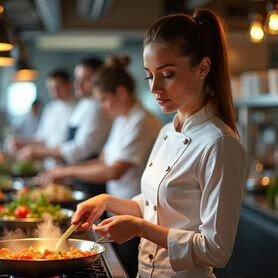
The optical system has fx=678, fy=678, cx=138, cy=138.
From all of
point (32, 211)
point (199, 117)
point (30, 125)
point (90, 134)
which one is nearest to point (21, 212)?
point (32, 211)

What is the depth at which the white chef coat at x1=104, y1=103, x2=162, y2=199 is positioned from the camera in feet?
12.6

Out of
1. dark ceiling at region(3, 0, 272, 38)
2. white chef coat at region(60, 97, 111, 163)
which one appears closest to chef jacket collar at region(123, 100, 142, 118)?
white chef coat at region(60, 97, 111, 163)

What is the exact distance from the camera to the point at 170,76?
2023 mm

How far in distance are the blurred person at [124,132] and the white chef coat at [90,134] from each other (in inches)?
38.1

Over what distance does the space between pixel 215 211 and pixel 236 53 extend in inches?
243

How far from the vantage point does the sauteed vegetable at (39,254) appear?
1.93 meters

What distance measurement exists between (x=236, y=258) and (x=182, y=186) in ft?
9.92

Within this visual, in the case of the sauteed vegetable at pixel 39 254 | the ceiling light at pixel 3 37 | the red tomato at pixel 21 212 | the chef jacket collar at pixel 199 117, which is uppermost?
the ceiling light at pixel 3 37

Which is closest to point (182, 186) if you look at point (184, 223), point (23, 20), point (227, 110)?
point (184, 223)

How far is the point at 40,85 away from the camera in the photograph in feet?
40.0

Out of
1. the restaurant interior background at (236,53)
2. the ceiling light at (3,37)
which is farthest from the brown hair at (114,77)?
the ceiling light at (3,37)

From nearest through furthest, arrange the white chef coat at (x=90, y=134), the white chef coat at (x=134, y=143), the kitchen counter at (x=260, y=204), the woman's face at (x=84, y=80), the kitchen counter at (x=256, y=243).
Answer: the white chef coat at (x=134, y=143)
the kitchen counter at (x=256, y=243)
the kitchen counter at (x=260, y=204)
the white chef coat at (x=90, y=134)
the woman's face at (x=84, y=80)

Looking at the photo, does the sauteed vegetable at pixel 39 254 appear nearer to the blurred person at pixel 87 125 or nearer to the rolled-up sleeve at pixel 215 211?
the rolled-up sleeve at pixel 215 211

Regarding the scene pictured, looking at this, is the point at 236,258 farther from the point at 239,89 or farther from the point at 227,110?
the point at 227,110
